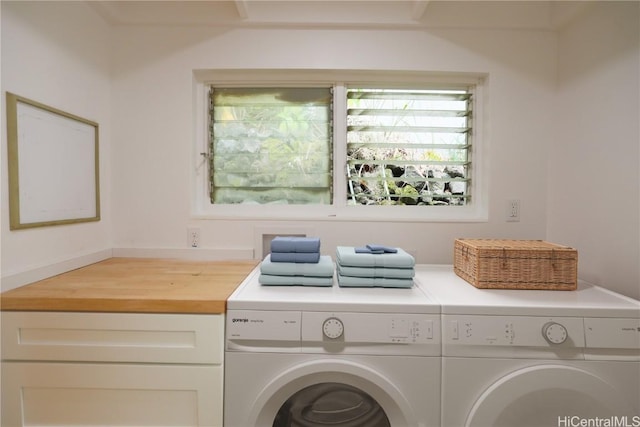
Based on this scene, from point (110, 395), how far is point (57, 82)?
4.03ft

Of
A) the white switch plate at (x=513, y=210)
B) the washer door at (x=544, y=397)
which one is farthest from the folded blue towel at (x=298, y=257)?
the white switch plate at (x=513, y=210)

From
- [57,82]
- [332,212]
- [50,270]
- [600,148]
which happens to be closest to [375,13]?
[332,212]

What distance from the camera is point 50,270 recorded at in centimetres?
119

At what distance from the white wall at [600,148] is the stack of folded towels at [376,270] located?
844mm

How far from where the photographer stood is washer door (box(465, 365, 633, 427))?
0.91 m

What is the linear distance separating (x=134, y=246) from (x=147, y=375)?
2.66ft

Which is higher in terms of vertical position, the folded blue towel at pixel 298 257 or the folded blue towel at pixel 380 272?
the folded blue towel at pixel 298 257

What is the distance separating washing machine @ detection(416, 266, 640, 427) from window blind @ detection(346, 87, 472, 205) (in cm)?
80

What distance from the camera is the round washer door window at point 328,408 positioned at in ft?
3.72

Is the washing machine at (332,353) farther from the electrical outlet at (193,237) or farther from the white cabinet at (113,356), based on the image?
the electrical outlet at (193,237)

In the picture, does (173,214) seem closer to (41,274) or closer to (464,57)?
(41,274)

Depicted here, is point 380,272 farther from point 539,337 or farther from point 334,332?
point 539,337

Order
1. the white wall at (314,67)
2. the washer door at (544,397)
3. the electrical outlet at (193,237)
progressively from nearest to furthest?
the washer door at (544,397) < the white wall at (314,67) < the electrical outlet at (193,237)

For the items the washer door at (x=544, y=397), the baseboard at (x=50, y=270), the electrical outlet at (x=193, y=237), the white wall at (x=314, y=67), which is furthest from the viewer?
the electrical outlet at (x=193, y=237)
